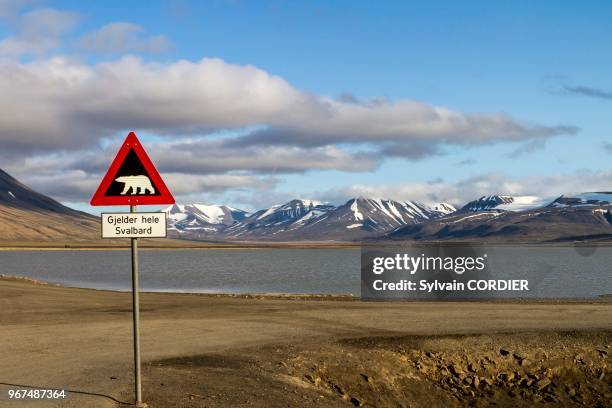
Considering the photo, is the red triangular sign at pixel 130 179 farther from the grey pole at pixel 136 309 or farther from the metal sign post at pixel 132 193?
the grey pole at pixel 136 309

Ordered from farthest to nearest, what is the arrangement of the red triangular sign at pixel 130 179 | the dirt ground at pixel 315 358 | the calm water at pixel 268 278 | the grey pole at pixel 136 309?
the calm water at pixel 268 278 < the dirt ground at pixel 315 358 < the red triangular sign at pixel 130 179 < the grey pole at pixel 136 309

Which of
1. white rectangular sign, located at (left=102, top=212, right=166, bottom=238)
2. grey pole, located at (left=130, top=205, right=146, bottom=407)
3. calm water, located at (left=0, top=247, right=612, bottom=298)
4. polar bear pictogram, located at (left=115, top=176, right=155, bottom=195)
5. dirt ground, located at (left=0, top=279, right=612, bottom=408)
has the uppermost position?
polar bear pictogram, located at (left=115, top=176, right=155, bottom=195)

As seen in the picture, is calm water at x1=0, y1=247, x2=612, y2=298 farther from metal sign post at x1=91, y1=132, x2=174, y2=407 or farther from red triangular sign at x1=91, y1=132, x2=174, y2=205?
red triangular sign at x1=91, y1=132, x2=174, y2=205

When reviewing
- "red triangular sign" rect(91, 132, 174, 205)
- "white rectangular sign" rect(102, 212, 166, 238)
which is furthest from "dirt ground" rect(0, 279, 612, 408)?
"red triangular sign" rect(91, 132, 174, 205)

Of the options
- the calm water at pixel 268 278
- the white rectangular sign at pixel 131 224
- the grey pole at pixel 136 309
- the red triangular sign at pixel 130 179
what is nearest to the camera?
the grey pole at pixel 136 309

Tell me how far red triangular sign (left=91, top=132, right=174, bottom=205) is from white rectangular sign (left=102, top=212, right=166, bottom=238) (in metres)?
0.26

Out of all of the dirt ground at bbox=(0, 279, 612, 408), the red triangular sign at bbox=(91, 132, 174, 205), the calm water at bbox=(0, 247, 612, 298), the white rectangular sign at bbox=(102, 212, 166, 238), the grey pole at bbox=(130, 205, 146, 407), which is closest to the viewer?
the grey pole at bbox=(130, 205, 146, 407)

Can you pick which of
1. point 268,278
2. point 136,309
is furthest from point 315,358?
point 268,278

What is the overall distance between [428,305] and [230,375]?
2014 cm

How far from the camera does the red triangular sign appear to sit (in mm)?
12000

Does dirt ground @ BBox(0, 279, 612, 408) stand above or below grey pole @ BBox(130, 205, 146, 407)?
below

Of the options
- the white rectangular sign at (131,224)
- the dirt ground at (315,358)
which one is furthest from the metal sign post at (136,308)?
the dirt ground at (315,358)

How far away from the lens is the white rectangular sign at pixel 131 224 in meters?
12.1

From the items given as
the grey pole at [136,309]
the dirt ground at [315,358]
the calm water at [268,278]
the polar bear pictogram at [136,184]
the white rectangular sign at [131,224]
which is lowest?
the calm water at [268,278]
